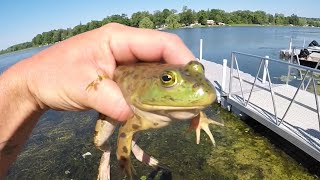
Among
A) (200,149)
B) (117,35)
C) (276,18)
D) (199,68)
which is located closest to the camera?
(199,68)

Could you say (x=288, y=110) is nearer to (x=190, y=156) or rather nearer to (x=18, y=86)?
(x=190, y=156)

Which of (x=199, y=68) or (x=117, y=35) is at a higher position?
(x=117, y=35)

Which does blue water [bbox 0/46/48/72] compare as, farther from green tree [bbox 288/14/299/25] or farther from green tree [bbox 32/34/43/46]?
green tree [bbox 288/14/299/25]

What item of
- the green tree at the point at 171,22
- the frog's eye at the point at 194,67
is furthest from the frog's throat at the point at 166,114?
the green tree at the point at 171,22

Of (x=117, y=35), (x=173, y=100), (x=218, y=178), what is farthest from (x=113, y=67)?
(x=218, y=178)

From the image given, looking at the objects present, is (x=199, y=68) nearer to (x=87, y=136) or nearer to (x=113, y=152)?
(x=113, y=152)

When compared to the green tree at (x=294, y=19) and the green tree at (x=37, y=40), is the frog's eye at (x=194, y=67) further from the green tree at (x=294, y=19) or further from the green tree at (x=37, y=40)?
the green tree at (x=294, y=19)

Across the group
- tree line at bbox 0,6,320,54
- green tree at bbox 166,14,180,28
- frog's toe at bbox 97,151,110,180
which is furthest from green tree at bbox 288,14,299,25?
frog's toe at bbox 97,151,110,180
